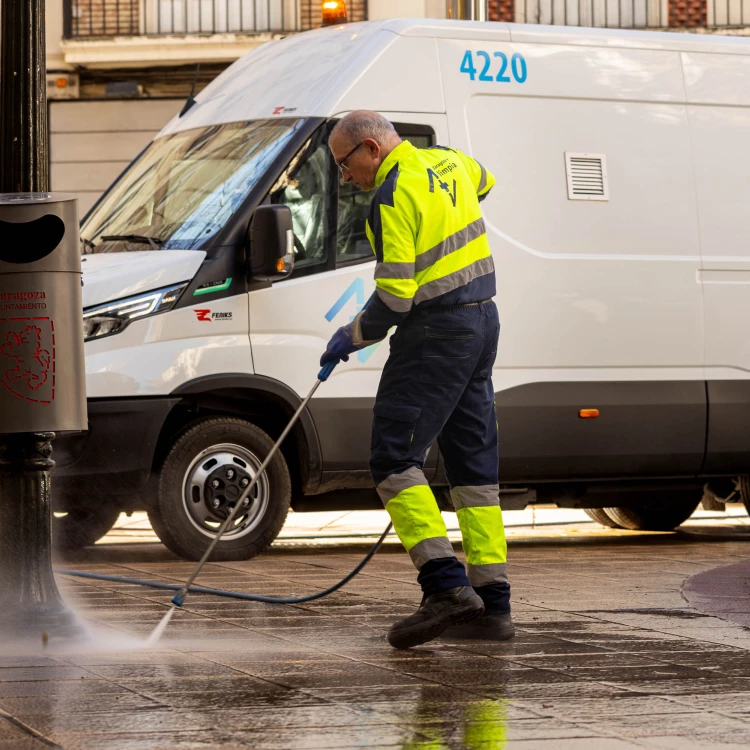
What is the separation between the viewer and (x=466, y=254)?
18.1 ft

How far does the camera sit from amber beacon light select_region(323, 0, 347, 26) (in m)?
9.65

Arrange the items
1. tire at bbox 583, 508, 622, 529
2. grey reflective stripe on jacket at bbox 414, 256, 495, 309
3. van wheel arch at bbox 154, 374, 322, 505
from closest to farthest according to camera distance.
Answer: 1. grey reflective stripe on jacket at bbox 414, 256, 495, 309
2. van wheel arch at bbox 154, 374, 322, 505
3. tire at bbox 583, 508, 622, 529

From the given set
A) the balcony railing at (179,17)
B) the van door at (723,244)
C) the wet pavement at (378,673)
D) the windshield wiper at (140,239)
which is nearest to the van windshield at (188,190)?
the windshield wiper at (140,239)

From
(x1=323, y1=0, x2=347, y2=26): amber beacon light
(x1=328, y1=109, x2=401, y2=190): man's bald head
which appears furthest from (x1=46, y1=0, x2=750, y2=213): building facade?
(x1=328, y1=109, x2=401, y2=190): man's bald head

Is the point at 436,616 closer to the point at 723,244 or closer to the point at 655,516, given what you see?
the point at 723,244

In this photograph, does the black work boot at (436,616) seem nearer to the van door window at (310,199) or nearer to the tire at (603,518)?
the van door window at (310,199)

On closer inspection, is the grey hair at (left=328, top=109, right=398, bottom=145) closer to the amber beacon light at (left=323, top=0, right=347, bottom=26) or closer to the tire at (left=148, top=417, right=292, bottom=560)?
the tire at (left=148, top=417, right=292, bottom=560)

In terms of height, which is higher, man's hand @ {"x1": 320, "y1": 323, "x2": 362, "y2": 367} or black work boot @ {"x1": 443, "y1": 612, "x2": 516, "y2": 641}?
man's hand @ {"x1": 320, "y1": 323, "x2": 362, "y2": 367}

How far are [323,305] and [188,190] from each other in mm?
996

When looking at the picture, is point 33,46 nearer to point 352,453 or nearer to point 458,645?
point 458,645

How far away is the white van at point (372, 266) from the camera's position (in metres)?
8.08

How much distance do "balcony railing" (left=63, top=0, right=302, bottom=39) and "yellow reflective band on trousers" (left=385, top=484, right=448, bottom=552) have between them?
14.0m

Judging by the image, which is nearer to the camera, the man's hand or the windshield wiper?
the man's hand

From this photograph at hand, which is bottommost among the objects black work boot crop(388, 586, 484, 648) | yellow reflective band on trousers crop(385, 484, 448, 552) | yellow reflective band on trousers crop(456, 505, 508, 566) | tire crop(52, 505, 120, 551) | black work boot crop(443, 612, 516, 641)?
tire crop(52, 505, 120, 551)
